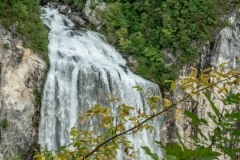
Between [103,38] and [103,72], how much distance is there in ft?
11.5

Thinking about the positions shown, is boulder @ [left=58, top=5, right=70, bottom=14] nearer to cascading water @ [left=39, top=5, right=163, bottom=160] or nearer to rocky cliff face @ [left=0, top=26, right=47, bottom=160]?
cascading water @ [left=39, top=5, right=163, bottom=160]

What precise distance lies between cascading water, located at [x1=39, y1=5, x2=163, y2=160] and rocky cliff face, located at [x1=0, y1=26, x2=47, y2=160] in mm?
423

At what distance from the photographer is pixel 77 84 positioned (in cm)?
966

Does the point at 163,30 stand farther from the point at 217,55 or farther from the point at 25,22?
the point at 25,22

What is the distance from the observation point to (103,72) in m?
10.2

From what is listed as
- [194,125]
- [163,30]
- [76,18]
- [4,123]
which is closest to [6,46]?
[4,123]

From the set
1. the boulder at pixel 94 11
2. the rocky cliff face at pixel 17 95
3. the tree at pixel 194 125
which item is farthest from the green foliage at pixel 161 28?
the tree at pixel 194 125

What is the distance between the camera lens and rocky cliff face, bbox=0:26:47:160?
8133mm

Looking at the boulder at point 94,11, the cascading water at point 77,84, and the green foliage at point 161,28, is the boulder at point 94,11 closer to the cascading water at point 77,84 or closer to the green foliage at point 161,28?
the green foliage at point 161,28

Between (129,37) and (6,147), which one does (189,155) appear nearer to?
(6,147)

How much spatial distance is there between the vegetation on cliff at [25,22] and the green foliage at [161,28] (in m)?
3.95

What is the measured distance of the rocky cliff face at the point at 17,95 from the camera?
26.7 ft

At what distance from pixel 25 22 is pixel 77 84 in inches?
117

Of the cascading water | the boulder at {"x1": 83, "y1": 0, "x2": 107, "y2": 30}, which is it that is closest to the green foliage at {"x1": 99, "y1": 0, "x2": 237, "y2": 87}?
the boulder at {"x1": 83, "y1": 0, "x2": 107, "y2": 30}
